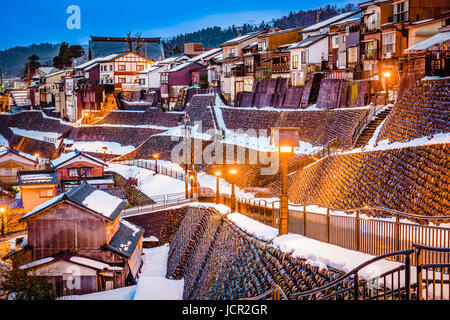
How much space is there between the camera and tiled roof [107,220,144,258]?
75.2ft

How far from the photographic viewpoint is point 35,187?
35094 millimetres

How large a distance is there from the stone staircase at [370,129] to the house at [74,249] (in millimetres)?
13967

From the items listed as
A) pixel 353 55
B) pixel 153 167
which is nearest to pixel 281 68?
pixel 353 55

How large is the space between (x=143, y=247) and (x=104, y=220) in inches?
308

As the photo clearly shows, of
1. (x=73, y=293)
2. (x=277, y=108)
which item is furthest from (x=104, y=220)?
(x=277, y=108)

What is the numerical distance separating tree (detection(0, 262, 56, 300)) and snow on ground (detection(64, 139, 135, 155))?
117ft

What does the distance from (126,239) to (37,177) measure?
13962mm

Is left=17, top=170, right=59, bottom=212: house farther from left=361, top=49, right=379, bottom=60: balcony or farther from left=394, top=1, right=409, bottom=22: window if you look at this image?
left=394, top=1, right=409, bottom=22: window

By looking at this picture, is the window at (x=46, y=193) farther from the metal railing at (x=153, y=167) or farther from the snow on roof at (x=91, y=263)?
the snow on roof at (x=91, y=263)

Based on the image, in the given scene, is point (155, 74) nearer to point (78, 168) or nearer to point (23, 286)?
point (78, 168)

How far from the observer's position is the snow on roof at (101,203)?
2273 cm

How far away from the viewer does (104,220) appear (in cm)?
2255

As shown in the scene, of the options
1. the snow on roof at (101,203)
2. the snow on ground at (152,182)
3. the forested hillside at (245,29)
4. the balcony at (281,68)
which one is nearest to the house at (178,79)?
the balcony at (281,68)
